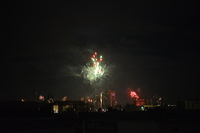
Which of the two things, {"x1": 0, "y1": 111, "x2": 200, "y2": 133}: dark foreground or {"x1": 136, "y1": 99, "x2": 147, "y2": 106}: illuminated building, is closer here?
{"x1": 0, "y1": 111, "x2": 200, "y2": 133}: dark foreground

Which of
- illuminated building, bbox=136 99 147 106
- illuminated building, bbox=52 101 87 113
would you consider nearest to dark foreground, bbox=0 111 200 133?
illuminated building, bbox=52 101 87 113

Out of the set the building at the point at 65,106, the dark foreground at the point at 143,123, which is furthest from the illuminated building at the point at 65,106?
the dark foreground at the point at 143,123

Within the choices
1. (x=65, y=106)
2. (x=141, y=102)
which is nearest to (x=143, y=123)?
(x=65, y=106)

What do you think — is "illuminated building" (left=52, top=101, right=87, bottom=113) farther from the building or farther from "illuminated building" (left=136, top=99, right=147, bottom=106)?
"illuminated building" (left=136, top=99, right=147, bottom=106)

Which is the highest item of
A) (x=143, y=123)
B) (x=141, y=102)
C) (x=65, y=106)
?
(x=143, y=123)

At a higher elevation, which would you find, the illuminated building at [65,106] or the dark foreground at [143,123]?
the dark foreground at [143,123]

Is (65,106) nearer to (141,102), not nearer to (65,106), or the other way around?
(65,106)

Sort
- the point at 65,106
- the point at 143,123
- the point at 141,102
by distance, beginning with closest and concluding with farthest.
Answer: the point at 143,123
the point at 65,106
the point at 141,102

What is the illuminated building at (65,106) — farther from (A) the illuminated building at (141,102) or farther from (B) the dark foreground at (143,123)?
(A) the illuminated building at (141,102)

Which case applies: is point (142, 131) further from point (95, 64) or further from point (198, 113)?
point (95, 64)

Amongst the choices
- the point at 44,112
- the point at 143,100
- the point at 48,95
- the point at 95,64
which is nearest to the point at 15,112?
the point at 44,112

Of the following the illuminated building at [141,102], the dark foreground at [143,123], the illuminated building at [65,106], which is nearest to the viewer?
the dark foreground at [143,123]
